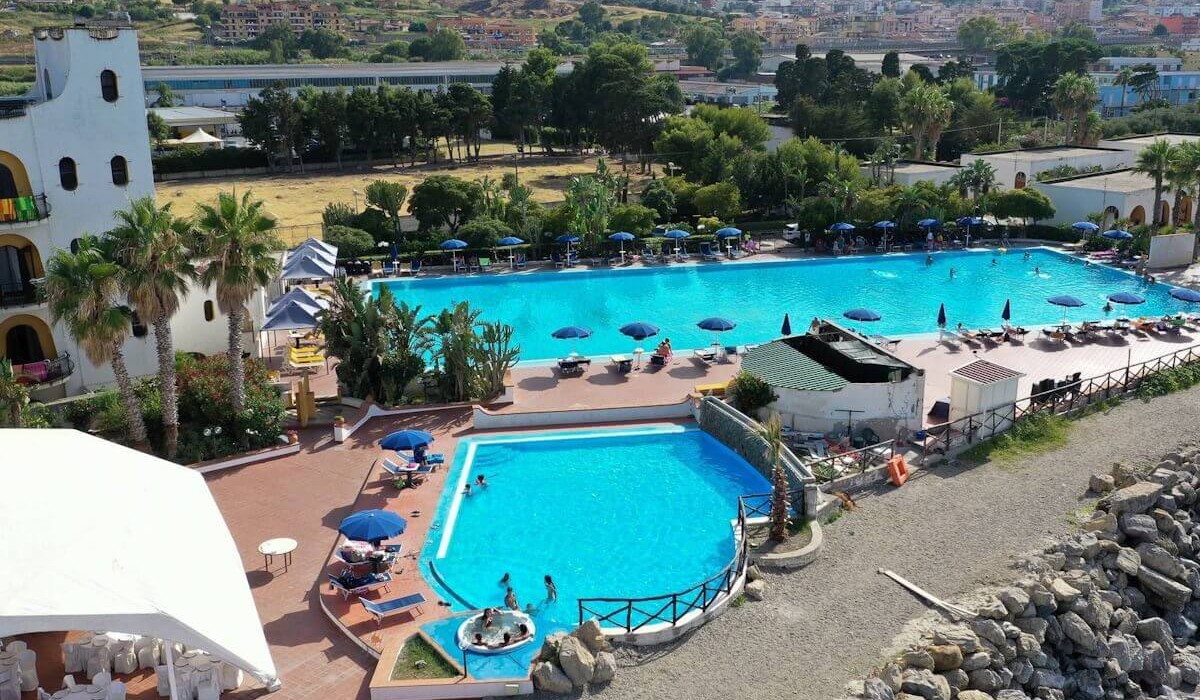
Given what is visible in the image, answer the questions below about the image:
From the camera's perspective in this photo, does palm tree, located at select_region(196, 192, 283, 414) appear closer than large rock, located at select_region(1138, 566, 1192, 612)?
No

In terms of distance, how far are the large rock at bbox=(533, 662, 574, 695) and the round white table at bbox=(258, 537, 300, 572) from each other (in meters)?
6.27

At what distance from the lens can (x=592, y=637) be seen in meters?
15.7

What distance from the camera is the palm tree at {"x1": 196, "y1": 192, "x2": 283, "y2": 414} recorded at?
23500 millimetres

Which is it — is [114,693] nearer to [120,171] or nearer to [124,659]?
[124,659]

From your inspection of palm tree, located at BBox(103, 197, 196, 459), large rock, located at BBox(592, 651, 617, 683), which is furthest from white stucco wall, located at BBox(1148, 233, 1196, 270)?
palm tree, located at BBox(103, 197, 196, 459)

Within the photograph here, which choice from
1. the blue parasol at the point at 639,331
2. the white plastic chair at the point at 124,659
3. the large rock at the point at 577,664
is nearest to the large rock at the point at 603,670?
the large rock at the point at 577,664

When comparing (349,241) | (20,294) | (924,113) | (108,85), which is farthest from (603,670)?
(924,113)

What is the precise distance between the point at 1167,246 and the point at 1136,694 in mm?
29332

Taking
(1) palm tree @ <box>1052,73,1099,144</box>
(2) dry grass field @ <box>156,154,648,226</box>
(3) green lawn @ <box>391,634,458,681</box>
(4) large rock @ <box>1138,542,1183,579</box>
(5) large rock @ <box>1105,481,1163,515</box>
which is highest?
(1) palm tree @ <box>1052,73,1099,144</box>

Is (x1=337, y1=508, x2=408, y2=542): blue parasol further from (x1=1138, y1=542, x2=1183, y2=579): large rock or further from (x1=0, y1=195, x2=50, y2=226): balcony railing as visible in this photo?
(x1=0, y1=195, x2=50, y2=226): balcony railing

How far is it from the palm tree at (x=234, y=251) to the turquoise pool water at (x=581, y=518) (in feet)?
21.1

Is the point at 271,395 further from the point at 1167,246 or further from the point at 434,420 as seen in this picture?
the point at 1167,246

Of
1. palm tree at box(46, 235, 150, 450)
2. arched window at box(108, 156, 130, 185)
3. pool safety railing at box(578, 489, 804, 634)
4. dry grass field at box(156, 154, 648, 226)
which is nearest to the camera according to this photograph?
pool safety railing at box(578, 489, 804, 634)

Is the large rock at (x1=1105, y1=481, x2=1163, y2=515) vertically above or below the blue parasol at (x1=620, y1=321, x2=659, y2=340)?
below
